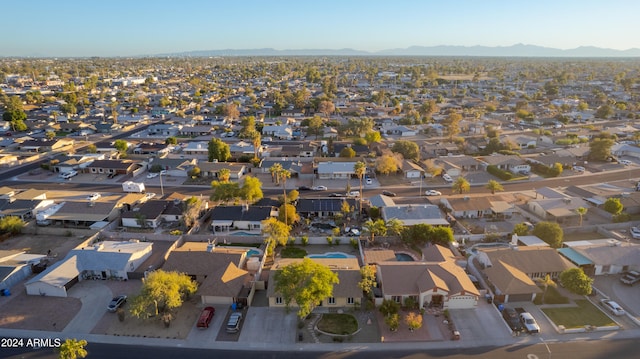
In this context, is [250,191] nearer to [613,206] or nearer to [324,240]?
[324,240]

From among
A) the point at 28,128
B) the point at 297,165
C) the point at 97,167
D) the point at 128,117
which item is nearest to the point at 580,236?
the point at 297,165

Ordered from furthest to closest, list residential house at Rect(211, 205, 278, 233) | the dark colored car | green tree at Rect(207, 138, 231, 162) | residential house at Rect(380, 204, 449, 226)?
1. green tree at Rect(207, 138, 231, 162)
2. residential house at Rect(211, 205, 278, 233)
3. residential house at Rect(380, 204, 449, 226)
4. the dark colored car

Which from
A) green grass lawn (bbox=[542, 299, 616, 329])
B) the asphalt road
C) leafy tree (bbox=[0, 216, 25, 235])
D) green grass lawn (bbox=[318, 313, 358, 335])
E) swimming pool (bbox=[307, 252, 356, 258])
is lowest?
the asphalt road

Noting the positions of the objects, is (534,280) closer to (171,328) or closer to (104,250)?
(171,328)

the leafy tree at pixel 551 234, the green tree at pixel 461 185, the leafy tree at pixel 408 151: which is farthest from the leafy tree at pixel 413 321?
Answer: the leafy tree at pixel 408 151

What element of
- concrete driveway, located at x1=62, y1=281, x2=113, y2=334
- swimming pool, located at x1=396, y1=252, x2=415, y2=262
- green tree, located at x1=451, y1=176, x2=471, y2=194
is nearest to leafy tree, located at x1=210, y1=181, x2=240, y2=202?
concrete driveway, located at x1=62, y1=281, x2=113, y2=334

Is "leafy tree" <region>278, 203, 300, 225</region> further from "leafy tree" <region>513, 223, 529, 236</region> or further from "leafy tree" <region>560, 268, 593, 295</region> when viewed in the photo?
"leafy tree" <region>560, 268, 593, 295</region>

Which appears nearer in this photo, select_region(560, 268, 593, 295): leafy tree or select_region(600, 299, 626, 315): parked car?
select_region(600, 299, 626, 315): parked car
